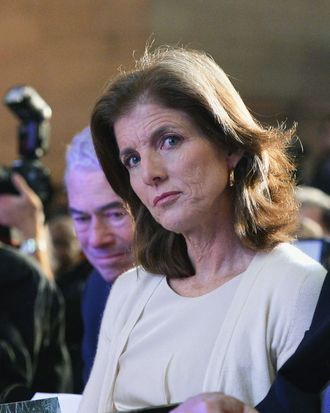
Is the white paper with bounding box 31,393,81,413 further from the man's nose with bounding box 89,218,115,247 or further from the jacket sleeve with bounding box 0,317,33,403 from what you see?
the man's nose with bounding box 89,218,115,247

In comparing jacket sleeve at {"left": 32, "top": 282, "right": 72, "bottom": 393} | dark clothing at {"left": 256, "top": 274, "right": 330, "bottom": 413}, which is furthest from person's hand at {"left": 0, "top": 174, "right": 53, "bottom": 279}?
dark clothing at {"left": 256, "top": 274, "right": 330, "bottom": 413}

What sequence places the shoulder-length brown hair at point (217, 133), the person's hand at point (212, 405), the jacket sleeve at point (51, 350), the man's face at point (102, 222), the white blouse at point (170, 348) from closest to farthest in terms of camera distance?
the person's hand at point (212, 405) → the white blouse at point (170, 348) → the shoulder-length brown hair at point (217, 133) → the man's face at point (102, 222) → the jacket sleeve at point (51, 350)

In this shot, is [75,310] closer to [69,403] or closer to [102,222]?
[102,222]

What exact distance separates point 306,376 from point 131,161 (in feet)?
2.79

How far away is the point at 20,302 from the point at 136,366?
151 centimetres

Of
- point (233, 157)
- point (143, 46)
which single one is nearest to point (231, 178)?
point (233, 157)

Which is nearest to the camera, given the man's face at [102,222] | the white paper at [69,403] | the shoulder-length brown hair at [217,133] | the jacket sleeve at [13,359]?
the shoulder-length brown hair at [217,133]

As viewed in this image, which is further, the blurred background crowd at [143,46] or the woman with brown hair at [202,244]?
the blurred background crowd at [143,46]

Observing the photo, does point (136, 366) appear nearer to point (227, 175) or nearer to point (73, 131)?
point (227, 175)

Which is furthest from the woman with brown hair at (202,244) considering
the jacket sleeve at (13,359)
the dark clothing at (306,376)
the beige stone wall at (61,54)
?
the beige stone wall at (61,54)

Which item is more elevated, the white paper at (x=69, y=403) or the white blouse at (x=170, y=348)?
the white blouse at (x=170, y=348)

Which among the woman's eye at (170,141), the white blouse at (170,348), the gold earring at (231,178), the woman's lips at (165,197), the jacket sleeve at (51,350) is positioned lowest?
the jacket sleeve at (51,350)

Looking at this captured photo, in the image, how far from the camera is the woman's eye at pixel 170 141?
109 inches

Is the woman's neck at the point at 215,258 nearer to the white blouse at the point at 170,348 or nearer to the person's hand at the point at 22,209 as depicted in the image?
the white blouse at the point at 170,348
